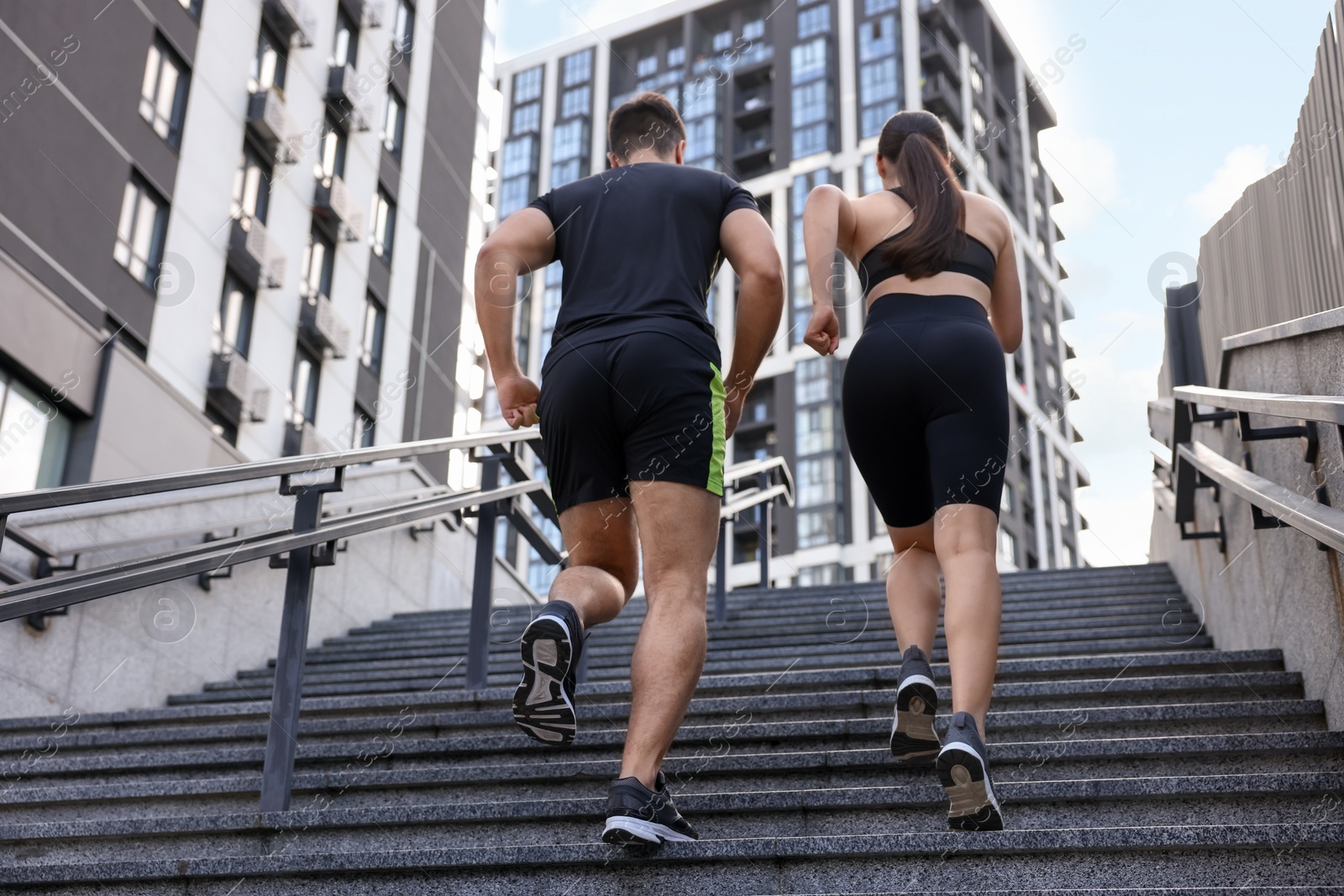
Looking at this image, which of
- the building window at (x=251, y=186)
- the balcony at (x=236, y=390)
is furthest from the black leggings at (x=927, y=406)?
the building window at (x=251, y=186)

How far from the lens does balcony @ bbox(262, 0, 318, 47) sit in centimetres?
2039

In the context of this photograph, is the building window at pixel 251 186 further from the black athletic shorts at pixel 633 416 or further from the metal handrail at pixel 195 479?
the black athletic shorts at pixel 633 416

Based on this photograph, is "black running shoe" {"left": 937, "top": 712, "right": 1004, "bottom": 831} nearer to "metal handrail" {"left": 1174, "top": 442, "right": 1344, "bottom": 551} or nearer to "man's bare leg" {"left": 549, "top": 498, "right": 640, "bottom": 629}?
"man's bare leg" {"left": 549, "top": 498, "right": 640, "bottom": 629}

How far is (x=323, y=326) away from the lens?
2109 cm

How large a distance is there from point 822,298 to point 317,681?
162 inches

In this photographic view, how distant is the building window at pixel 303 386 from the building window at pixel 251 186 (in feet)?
7.65

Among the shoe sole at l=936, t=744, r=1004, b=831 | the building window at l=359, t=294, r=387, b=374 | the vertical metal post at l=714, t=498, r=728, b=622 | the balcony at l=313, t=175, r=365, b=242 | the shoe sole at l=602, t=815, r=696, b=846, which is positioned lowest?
the shoe sole at l=602, t=815, r=696, b=846

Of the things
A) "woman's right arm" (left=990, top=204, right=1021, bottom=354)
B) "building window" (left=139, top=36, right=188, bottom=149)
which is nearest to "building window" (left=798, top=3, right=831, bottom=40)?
"building window" (left=139, top=36, right=188, bottom=149)

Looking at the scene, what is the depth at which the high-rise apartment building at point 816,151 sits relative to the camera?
167ft

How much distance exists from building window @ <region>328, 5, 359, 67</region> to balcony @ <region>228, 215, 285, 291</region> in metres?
4.64

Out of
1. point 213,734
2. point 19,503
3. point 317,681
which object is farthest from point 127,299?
point 19,503

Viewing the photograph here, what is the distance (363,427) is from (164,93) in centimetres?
763

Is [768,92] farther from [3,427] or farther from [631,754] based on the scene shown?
[631,754]

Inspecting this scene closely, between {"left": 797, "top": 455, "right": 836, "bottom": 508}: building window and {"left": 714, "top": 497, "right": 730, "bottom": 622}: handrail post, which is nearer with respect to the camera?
{"left": 714, "top": 497, "right": 730, "bottom": 622}: handrail post
